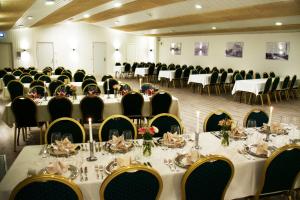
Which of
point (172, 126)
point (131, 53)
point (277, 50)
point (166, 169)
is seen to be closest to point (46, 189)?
point (166, 169)

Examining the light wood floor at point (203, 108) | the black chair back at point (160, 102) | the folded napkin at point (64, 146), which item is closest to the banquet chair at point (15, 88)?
the light wood floor at point (203, 108)

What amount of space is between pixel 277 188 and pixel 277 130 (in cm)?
113

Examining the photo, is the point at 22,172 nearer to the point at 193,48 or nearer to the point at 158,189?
the point at 158,189

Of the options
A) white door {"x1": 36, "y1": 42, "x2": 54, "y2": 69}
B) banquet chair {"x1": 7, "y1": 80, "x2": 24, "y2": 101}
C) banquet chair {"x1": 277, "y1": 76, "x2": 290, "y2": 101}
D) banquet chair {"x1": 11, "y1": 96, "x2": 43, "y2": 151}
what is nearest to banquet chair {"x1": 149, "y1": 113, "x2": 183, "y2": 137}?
banquet chair {"x1": 11, "y1": 96, "x2": 43, "y2": 151}

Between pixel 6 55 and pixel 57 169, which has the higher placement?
pixel 6 55

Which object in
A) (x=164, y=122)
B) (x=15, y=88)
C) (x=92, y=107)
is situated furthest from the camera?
(x=15, y=88)

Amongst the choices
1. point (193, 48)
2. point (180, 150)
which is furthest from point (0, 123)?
point (193, 48)

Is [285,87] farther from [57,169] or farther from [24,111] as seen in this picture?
[57,169]

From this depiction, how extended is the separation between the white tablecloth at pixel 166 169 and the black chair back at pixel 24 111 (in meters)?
2.55

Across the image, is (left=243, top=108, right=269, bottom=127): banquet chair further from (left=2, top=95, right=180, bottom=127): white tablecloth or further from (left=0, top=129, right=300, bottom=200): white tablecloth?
(left=2, top=95, right=180, bottom=127): white tablecloth

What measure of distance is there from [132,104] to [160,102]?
0.62 meters

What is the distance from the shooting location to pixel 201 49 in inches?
684

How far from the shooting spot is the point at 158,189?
8.48ft

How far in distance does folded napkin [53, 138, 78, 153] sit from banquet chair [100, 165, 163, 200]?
945 millimetres
